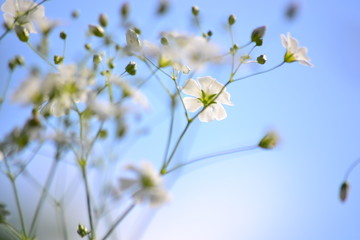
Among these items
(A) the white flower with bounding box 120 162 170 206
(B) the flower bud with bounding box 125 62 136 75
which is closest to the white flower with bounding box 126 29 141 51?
(B) the flower bud with bounding box 125 62 136 75

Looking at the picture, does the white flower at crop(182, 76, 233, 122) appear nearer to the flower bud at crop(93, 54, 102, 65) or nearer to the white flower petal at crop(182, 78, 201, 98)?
the white flower petal at crop(182, 78, 201, 98)

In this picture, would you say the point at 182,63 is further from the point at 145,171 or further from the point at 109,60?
the point at 145,171

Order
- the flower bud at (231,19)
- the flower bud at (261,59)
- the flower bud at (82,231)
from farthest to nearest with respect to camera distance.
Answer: the flower bud at (231,19)
the flower bud at (261,59)
the flower bud at (82,231)

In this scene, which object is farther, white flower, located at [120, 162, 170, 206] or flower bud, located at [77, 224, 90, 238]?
flower bud, located at [77, 224, 90, 238]

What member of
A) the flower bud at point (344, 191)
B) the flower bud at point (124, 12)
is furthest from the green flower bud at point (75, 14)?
the flower bud at point (344, 191)

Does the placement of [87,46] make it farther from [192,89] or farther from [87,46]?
[192,89]

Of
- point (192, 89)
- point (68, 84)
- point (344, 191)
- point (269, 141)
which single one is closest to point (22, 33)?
point (68, 84)

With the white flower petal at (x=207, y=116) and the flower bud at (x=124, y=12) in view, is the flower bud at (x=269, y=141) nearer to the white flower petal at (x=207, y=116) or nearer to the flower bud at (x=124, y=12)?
the white flower petal at (x=207, y=116)
